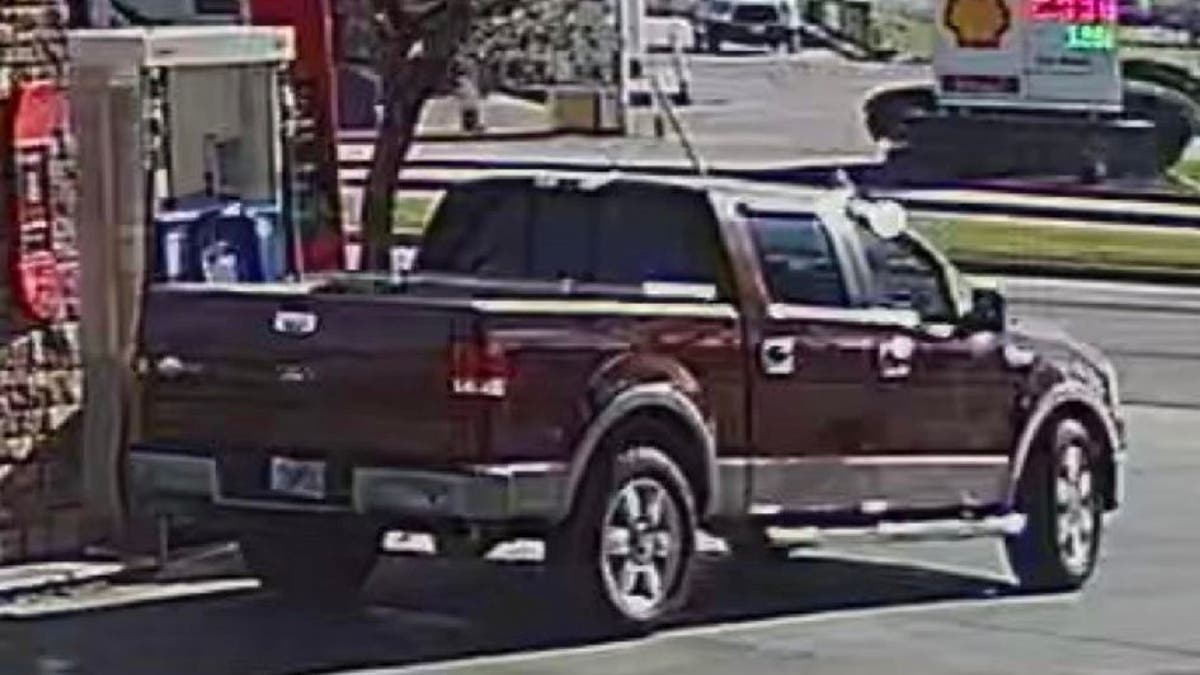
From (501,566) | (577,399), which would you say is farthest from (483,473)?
(501,566)

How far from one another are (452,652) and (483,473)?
0.80 meters

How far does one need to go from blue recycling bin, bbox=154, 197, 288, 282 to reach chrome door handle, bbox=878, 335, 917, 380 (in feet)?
9.76

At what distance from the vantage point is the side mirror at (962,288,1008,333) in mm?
15391

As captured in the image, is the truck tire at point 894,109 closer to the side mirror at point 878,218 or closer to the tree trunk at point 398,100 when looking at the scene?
the tree trunk at point 398,100

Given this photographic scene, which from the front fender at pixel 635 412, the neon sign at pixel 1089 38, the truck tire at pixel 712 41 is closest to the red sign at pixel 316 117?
the front fender at pixel 635 412

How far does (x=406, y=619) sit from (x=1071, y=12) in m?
33.8

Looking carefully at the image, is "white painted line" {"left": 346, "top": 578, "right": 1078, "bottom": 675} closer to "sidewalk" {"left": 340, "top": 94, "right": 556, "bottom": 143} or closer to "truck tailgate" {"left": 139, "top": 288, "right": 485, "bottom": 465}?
"truck tailgate" {"left": 139, "top": 288, "right": 485, "bottom": 465}

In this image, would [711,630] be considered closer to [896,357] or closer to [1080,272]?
[896,357]

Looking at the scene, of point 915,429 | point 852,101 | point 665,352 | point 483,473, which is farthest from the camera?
point 852,101

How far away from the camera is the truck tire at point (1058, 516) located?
15.5 metres

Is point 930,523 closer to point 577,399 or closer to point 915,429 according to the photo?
point 915,429

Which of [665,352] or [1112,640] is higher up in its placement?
[665,352]

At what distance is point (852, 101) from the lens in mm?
62438

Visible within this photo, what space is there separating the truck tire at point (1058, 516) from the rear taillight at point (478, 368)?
3.59 m
